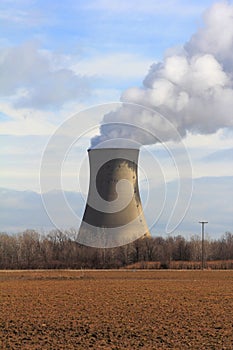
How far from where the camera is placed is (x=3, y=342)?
1338 centimetres

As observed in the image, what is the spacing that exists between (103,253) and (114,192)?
21429mm

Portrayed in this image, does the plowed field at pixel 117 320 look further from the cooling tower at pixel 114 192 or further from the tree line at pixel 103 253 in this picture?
the tree line at pixel 103 253

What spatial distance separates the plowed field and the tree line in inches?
1235

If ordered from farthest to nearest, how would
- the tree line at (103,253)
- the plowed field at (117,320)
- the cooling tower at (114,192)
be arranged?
the tree line at (103,253) → the cooling tower at (114,192) → the plowed field at (117,320)

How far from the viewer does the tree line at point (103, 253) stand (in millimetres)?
55656

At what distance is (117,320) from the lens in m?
16.1

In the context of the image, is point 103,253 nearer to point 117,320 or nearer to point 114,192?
point 114,192

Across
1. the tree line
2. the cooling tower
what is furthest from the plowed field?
the tree line

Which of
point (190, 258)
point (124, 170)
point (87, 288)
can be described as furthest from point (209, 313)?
point (190, 258)

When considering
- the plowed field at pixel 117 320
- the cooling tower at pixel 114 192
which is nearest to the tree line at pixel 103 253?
the cooling tower at pixel 114 192

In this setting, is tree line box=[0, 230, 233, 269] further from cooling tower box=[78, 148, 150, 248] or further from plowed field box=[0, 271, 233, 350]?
plowed field box=[0, 271, 233, 350]

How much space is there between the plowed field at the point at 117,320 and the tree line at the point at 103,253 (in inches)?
1235

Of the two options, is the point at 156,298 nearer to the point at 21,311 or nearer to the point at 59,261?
the point at 21,311

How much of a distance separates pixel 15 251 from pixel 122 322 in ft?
159
